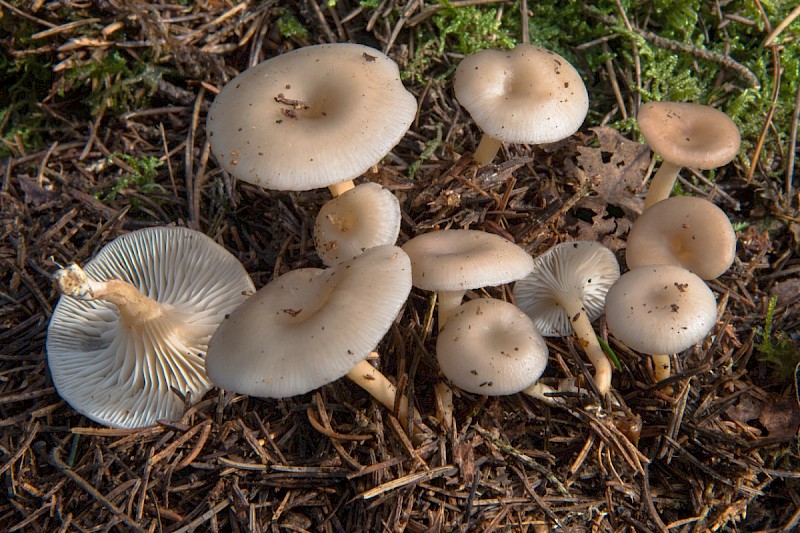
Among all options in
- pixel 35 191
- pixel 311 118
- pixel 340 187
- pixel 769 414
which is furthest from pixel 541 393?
pixel 35 191

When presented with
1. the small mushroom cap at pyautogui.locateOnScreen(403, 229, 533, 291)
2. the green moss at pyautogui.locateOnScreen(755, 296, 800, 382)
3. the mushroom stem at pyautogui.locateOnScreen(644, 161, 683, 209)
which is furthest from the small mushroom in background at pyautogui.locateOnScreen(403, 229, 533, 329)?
the green moss at pyautogui.locateOnScreen(755, 296, 800, 382)

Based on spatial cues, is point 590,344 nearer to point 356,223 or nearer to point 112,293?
point 356,223

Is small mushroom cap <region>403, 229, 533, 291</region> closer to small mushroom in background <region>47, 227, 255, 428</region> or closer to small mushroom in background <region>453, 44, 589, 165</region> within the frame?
small mushroom in background <region>453, 44, 589, 165</region>

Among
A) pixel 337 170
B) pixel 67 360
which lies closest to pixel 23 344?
pixel 67 360

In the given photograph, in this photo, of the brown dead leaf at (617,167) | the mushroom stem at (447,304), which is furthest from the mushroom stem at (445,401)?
the brown dead leaf at (617,167)

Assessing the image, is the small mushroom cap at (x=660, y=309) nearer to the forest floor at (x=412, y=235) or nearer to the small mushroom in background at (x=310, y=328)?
the forest floor at (x=412, y=235)
